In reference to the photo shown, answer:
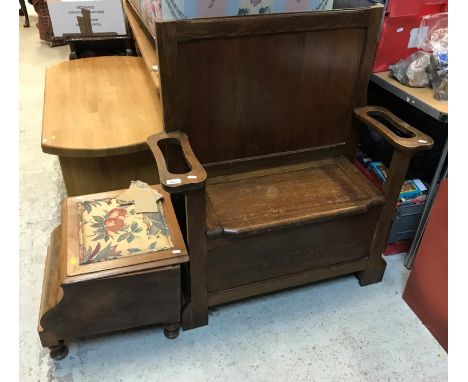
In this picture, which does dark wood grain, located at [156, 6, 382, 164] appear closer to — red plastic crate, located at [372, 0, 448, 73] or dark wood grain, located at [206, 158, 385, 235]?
dark wood grain, located at [206, 158, 385, 235]

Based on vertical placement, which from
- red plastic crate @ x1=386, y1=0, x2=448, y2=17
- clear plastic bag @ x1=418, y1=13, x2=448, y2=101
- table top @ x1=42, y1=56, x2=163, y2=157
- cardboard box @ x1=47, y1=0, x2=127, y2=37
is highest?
red plastic crate @ x1=386, y1=0, x2=448, y2=17

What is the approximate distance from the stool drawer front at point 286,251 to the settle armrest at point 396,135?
0.94 feet

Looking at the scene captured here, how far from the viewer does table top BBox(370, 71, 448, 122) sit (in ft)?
4.75

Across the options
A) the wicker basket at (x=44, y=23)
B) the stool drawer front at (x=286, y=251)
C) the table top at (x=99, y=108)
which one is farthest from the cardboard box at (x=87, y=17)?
the stool drawer front at (x=286, y=251)

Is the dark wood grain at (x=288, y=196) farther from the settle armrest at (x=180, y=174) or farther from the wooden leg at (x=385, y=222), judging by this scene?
the settle armrest at (x=180, y=174)

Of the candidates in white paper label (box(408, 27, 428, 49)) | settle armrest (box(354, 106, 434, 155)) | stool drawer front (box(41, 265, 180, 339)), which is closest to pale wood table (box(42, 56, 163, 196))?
stool drawer front (box(41, 265, 180, 339))

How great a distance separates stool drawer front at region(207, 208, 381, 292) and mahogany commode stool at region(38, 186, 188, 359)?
0.17 m

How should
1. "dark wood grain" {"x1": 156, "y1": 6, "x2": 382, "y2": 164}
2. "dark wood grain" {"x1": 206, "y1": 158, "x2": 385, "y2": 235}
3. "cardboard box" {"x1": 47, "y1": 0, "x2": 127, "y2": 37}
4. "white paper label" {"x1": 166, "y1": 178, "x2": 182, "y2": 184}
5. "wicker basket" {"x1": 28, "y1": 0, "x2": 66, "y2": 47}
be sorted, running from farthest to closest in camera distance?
"wicker basket" {"x1": 28, "y1": 0, "x2": 66, "y2": 47} < "cardboard box" {"x1": 47, "y1": 0, "x2": 127, "y2": 37} < "dark wood grain" {"x1": 206, "y1": 158, "x2": 385, "y2": 235} < "dark wood grain" {"x1": 156, "y1": 6, "x2": 382, "y2": 164} < "white paper label" {"x1": 166, "y1": 178, "x2": 182, "y2": 184}

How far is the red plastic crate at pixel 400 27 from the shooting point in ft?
5.28

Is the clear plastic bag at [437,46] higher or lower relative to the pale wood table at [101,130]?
higher

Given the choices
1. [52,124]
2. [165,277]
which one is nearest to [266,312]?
[165,277]

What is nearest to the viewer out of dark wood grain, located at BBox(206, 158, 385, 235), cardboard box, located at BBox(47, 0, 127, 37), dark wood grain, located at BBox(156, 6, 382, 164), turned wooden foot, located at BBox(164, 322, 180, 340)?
dark wood grain, located at BBox(156, 6, 382, 164)

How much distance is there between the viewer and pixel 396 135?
1.47 metres

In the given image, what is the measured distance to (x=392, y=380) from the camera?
1437mm
